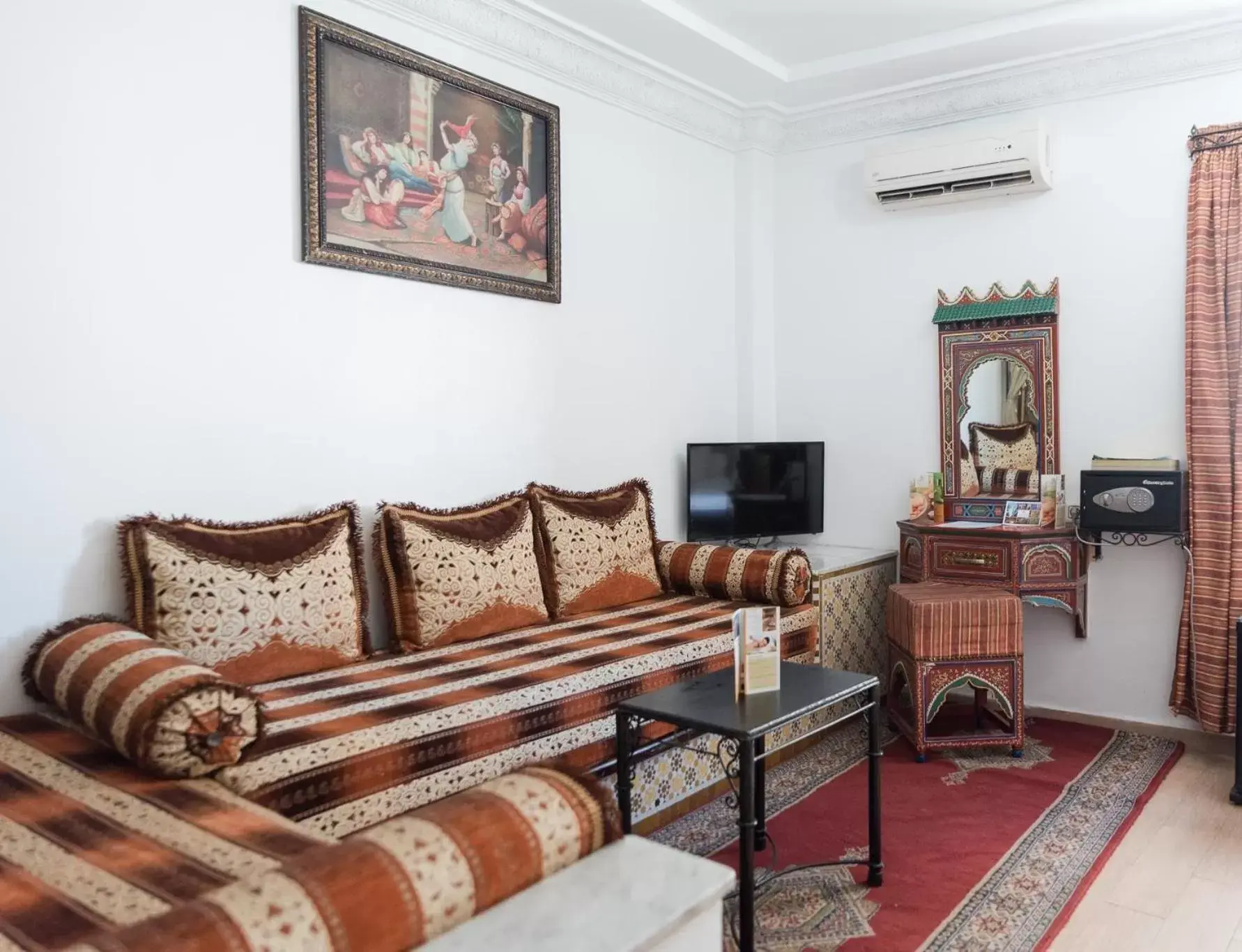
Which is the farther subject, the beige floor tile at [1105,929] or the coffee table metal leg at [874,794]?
the coffee table metal leg at [874,794]

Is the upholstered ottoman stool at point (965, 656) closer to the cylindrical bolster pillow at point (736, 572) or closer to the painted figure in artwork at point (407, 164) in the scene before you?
the cylindrical bolster pillow at point (736, 572)

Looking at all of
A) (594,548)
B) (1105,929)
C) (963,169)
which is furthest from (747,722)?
(963,169)

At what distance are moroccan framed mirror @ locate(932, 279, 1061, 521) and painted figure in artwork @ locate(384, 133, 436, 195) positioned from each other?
7.98ft

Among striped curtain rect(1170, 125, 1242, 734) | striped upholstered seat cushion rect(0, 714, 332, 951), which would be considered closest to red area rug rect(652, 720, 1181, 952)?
striped curtain rect(1170, 125, 1242, 734)

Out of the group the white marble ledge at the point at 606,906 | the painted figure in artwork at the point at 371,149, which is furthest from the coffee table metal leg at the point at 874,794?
the painted figure in artwork at the point at 371,149

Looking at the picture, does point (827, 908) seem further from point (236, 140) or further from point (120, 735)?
point (236, 140)

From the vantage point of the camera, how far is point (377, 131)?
10.6 ft

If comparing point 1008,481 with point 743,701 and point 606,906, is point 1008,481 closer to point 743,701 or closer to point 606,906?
point 743,701

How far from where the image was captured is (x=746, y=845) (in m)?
2.14

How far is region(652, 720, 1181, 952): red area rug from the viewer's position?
243cm

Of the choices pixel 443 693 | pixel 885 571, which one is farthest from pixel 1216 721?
pixel 443 693

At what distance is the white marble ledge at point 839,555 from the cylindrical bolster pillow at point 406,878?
2.84m

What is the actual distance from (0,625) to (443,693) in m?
1.11

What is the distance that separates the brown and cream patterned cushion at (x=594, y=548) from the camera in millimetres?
3629
